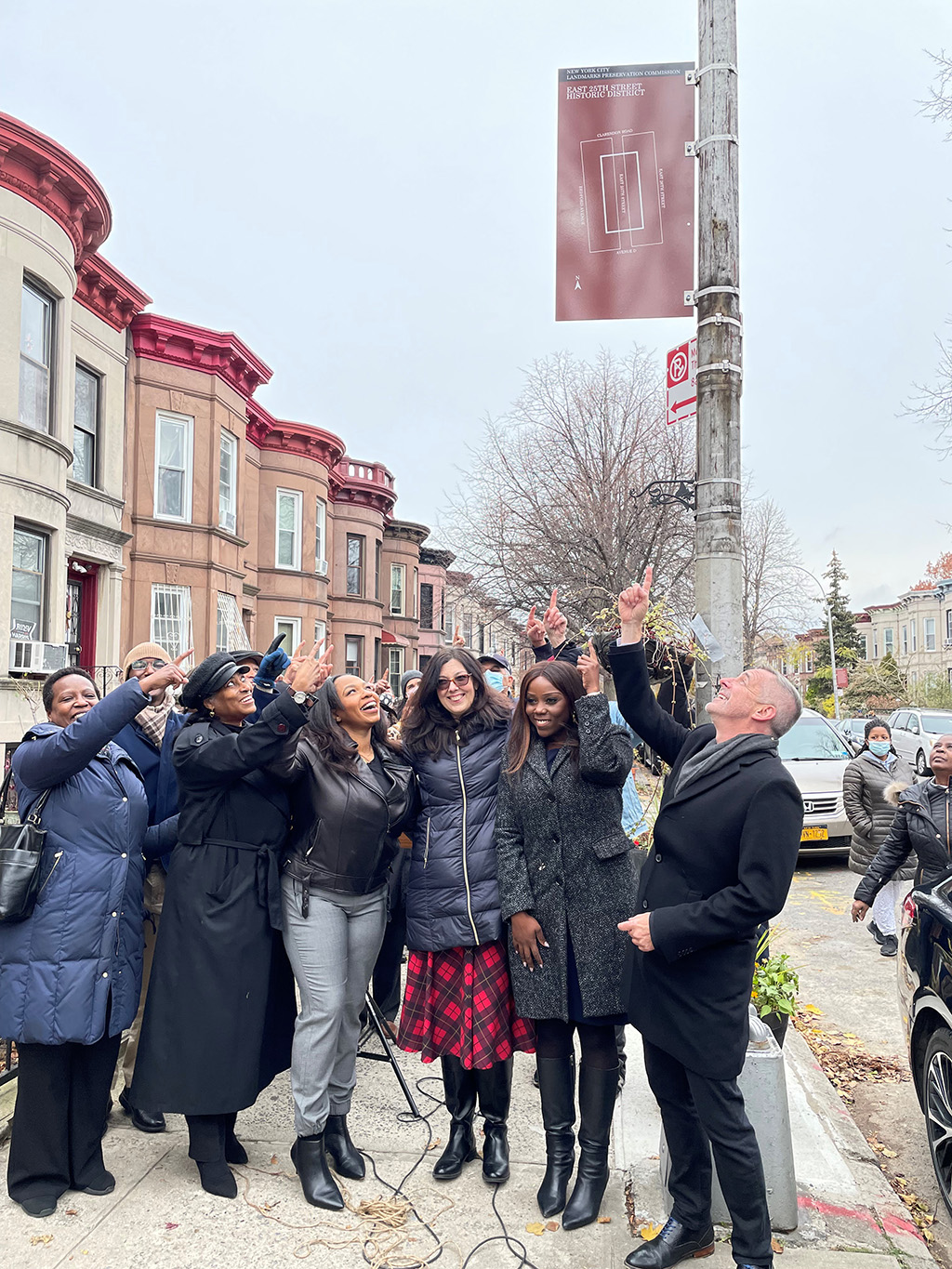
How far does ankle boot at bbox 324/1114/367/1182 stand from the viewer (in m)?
3.67

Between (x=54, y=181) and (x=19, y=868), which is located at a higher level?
(x=54, y=181)

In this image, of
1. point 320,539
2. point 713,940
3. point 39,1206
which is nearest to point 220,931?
point 39,1206

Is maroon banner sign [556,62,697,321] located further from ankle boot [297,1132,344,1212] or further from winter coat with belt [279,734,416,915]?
ankle boot [297,1132,344,1212]

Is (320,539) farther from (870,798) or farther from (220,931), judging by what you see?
(220,931)

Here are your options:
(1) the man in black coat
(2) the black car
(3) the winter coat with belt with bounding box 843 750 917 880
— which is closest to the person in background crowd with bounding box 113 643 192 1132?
(1) the man in black coat

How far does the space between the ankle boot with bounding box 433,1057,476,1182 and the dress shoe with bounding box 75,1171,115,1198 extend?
4.15 ft

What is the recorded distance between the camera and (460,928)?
360 centimetres

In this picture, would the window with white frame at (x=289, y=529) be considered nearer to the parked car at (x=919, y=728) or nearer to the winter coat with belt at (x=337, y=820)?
the parked car at (x=919, y=728)

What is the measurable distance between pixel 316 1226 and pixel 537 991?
1.16m

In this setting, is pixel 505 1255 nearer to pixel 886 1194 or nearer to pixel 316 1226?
pixel 316 1226

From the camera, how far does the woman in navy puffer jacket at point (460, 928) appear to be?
142 inches

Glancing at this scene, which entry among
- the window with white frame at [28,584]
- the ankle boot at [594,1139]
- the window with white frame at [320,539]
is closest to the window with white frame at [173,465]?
the window with white frame at [28,584]

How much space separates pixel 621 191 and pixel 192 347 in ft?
51.0

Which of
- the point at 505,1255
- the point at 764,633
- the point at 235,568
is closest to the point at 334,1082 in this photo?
the point at 505,1255
